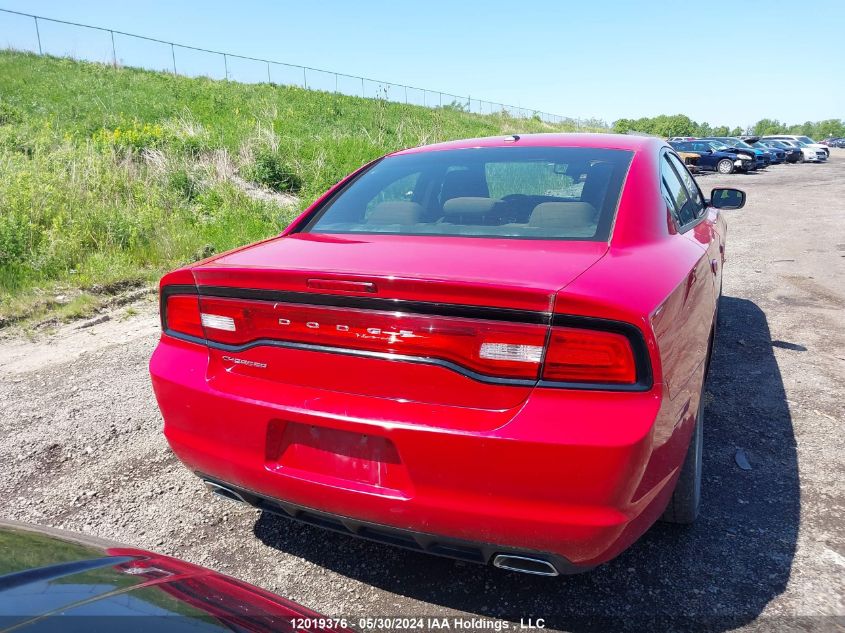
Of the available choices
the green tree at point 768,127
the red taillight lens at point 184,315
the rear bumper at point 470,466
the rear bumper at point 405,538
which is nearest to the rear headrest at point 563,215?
the rear bumper at point 470,466

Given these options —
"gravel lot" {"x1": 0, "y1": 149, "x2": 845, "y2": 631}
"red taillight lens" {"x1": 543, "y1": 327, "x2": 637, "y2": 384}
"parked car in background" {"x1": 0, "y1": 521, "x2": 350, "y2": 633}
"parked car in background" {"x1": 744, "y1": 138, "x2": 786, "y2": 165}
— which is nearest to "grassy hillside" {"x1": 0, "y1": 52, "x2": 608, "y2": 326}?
"gravel lot" {"x1": 0, "y1": 149, "x2": 845, "y2": 631}

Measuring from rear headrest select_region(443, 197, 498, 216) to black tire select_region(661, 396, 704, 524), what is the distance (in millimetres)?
1156

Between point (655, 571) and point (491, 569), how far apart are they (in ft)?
1.95

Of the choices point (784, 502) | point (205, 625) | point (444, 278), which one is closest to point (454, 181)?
point (444, 278)

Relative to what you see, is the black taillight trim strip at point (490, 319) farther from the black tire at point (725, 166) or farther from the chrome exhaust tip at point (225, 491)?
the black tire at point (725, 166)

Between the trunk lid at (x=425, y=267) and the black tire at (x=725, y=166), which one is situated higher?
the trunk lid at (x=425, y=267)

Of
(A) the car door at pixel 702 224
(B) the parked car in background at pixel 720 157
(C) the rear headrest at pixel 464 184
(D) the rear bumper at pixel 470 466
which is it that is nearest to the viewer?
(D) the rear bumper at pixel 470 466

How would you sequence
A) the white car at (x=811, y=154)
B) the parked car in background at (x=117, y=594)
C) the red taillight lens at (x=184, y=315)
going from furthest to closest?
the white car at (x=811, y=154), the red taillight lens at (x=184, y=315), the parked car in background at (x=117, y=594)

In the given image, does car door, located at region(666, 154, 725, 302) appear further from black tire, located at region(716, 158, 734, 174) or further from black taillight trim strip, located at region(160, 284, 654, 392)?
black tire, located at region(716, 158, 734, 174)

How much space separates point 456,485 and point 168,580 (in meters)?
0.79

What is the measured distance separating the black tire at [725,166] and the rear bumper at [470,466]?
2838 cm

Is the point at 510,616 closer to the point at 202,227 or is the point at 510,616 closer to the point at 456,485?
the point at 456,485

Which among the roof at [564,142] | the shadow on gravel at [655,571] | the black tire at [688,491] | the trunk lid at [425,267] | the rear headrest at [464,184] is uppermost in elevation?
the roof at [564,142]

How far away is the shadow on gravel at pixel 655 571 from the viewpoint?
6.74ft
